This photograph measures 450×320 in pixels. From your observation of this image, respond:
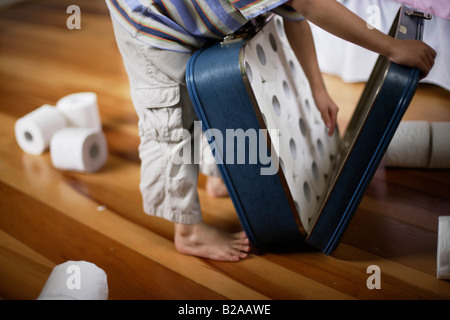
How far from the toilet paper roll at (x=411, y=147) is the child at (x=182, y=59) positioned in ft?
0.78

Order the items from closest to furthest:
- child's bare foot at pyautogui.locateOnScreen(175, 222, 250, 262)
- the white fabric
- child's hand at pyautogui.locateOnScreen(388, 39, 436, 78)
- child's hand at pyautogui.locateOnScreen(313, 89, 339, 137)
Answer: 1. child's hand at pyautogui.locateOnScreen(388, 39, 436, 78)
2. child's bare foot at pyautogui.locateOnScreen(175, 222, 250, 262)
3. child's hand at pyautogui.locateOnScreen(313, 89, 339, 137)
4. the white fabric

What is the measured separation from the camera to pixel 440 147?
4.42 ft

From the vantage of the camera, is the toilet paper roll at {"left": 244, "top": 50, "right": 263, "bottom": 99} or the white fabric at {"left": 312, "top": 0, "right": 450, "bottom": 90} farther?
the white fabric at {"left": 312, "top": 0, "right": 450, "bottom": 90}

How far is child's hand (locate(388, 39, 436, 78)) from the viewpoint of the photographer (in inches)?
35.3

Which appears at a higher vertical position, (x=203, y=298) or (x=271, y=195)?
(x=271, y=195)

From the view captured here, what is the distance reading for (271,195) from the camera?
1.01 meters

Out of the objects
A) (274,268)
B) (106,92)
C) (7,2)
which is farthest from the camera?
(7,2)

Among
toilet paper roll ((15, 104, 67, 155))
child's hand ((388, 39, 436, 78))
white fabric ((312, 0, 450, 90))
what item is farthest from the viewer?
toilet paper roll ((15, 104, 67, 155))

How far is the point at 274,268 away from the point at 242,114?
14.0 inches

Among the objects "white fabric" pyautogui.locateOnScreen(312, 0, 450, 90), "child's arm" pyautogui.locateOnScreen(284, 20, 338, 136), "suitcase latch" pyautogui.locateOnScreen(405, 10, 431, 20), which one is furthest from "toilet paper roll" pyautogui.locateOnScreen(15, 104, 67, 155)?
"suitcase latch" pyautogui.locateOnScreen(405, 10, 431, 20)

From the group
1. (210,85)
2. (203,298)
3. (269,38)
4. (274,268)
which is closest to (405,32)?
(269,38)

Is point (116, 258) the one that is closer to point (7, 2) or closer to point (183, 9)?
point (183, 9)

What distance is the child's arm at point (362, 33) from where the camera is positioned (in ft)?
2.95

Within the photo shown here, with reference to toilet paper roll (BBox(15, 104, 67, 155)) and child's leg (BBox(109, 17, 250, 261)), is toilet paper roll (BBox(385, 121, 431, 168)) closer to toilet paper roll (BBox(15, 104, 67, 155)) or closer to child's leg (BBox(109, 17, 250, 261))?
child's leg (BBox(109, 17, 250, 261))
